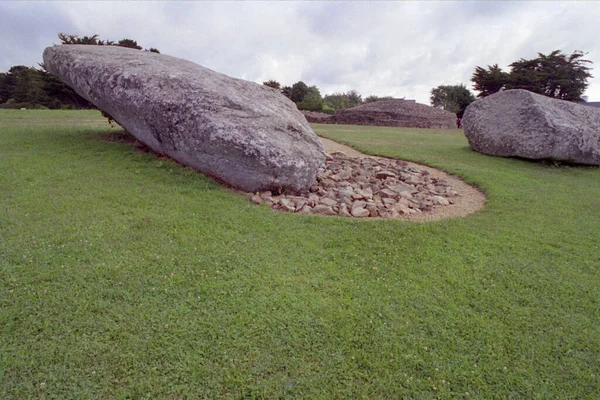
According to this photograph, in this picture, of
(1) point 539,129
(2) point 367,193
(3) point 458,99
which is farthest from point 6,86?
(3) point 458,99

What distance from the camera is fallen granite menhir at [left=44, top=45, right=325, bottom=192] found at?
6410 mm

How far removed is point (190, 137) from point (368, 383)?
5.28 metres

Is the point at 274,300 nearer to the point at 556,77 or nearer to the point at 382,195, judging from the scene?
the point at 382,195

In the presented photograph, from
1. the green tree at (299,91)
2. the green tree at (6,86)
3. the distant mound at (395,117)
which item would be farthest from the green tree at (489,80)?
the green tree at (6,86)

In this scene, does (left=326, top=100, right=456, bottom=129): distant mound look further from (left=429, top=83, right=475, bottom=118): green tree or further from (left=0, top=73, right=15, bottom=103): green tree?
(left=0, top=73, right=15, bottom=103): green tree

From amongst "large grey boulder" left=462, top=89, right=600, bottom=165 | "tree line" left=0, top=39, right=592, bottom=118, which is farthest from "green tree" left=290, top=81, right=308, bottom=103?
"large grey boulder" left=462, top=89, right=600, bottom=165

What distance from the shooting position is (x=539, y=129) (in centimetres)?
1112

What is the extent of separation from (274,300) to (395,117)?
2972cm

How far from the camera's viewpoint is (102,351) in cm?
295

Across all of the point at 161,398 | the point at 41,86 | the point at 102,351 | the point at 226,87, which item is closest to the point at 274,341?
the point at 161,398

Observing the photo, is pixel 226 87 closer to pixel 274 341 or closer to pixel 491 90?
pixel 274 341

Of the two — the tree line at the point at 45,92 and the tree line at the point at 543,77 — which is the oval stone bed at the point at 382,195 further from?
the tree line at the point at 543,77

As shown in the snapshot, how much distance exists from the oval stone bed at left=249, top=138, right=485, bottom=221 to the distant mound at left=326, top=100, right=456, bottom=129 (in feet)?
69.0

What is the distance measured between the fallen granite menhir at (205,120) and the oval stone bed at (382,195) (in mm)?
583
